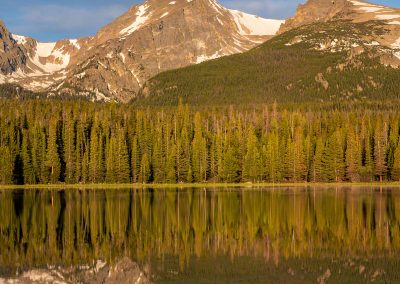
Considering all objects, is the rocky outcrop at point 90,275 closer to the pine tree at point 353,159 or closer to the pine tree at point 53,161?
the pine tree at point 53,161

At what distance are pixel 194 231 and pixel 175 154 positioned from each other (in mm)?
100547

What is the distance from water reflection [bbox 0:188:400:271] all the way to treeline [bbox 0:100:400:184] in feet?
221

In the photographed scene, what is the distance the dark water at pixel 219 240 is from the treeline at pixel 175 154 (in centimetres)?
7111

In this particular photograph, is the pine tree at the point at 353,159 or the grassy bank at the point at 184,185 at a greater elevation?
the pine tree at the point at 353,159

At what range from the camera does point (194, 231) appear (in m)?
60.3

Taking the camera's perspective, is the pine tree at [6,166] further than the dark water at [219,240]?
Yes

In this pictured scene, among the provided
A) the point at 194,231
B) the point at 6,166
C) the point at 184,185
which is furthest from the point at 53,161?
the point at 194,231

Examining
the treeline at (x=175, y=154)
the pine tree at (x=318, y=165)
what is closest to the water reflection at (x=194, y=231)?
the treeline at (x=175, y=154)

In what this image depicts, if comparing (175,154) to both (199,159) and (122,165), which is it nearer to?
(199,159)

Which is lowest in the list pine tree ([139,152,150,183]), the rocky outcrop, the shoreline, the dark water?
the shoreline

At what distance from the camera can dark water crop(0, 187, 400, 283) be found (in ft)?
139

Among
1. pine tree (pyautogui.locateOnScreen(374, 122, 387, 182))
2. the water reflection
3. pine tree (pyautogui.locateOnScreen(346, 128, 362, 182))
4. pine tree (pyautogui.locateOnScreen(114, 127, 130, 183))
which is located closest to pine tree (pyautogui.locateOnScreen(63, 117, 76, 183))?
pine tree (pyautogui.locateOnScreen(114, 127, 130, 183))

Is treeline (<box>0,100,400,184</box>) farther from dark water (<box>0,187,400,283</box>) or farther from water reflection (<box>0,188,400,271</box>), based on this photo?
dark water (<box>0,187,400,283</box>)

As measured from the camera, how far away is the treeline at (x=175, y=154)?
156375 mm
